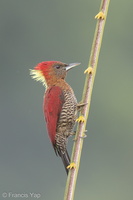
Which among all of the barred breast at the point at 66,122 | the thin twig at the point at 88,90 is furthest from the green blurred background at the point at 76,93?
the thin twig at the point at 88,90

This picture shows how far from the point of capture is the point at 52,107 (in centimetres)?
462

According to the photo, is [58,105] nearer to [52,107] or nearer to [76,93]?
[52,107]

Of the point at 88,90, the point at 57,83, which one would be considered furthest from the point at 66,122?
the point at 88,90

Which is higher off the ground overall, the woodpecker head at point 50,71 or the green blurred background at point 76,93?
the green blurred background at point 76,93

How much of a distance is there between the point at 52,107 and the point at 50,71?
0.57 meters

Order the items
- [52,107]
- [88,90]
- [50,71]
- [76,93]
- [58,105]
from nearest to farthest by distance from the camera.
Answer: [88,90]
[52,107]
[58,105]
[50,71]
[76,93]

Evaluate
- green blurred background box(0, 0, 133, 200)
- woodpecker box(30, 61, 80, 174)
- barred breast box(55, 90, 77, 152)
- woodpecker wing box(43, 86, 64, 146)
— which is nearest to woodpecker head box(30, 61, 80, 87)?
woodpecker box(30, 61, 80, 174)

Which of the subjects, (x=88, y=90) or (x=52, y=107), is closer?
(x=88, y=90)

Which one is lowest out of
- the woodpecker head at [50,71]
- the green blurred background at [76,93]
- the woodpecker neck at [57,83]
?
the woodpecker neck at [57,83]

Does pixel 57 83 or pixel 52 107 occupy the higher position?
pixel 57 83

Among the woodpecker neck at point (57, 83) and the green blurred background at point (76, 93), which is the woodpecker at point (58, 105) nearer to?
the woodpecker neck at point (57, 83)

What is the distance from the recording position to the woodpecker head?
5039mm

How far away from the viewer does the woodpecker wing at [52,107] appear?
442 centimetres
